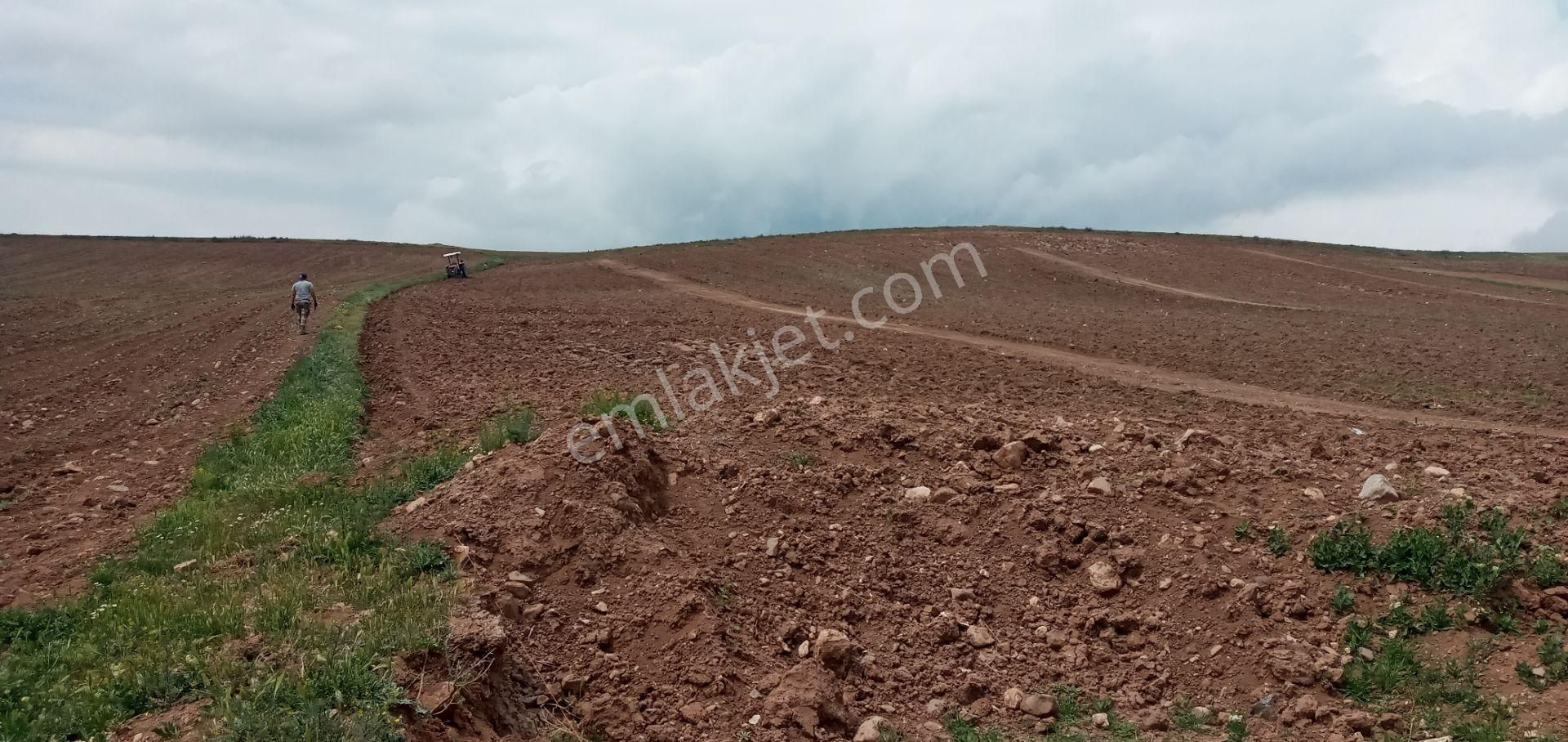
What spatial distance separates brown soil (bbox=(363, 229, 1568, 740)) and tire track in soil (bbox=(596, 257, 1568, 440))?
9 centimetres

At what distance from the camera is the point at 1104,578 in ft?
18.3

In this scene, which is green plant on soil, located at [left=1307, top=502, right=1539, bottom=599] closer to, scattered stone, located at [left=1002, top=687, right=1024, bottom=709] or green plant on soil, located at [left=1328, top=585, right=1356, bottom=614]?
green plant on soil, located at [left=1328, top=585, right=1356, bottom=614]

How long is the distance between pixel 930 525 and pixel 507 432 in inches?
136

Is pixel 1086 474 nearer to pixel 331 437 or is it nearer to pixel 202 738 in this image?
pixel 202 738

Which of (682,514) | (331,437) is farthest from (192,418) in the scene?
(682,514)

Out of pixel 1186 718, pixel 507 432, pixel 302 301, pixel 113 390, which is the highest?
pixel 302 301

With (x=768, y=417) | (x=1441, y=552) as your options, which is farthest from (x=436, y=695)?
(x=1441, y=552)

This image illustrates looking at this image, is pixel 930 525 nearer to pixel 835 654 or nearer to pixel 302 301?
pixel 835 654

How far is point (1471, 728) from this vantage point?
13.4 feet

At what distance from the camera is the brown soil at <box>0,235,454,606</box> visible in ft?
20.8

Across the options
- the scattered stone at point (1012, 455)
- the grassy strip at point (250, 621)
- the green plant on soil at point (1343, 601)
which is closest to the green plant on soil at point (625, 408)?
the grassy strip at point (250, 621)

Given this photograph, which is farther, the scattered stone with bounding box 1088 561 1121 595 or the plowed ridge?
the plowed ridge

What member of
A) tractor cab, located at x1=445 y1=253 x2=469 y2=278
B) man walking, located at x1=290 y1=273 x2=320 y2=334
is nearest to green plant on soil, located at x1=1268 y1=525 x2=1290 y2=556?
man walking, located at x1=290 y1=273 x2=320 y2=334

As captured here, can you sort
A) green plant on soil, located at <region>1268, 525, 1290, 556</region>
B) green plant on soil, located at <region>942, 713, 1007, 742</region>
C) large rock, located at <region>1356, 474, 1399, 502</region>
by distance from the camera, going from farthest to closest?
large rock, located at <region>1356, 474, 1399, 502</region> → green plant on soil, located at <region>1268, 525, 1290, 556</region> → green plant on soil, located at <region>942, 713, 1007, 742</region>
